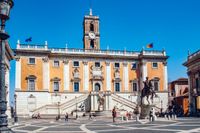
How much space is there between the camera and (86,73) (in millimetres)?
71500

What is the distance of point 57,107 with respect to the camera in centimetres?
6544

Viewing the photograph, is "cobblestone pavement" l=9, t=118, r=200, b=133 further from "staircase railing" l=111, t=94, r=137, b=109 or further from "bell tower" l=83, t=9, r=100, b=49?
"bell tower" l=83, t=9, r=100, b=49

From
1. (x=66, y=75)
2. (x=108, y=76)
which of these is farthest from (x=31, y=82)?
(x=108, y=76)

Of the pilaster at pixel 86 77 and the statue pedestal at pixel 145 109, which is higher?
the pilaster at pixel 86 77

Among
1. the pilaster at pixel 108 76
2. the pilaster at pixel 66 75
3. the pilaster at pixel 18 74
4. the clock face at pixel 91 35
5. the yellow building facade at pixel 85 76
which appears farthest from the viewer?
the clock face at pixel 91 35

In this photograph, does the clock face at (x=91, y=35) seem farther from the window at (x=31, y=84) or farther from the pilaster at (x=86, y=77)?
the window at (x=31, y=84)

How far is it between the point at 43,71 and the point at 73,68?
6.57m

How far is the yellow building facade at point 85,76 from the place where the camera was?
6644cm

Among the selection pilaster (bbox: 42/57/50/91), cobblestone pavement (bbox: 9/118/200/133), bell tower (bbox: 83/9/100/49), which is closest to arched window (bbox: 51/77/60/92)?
pilaster (bbox: 42/57/50/91)

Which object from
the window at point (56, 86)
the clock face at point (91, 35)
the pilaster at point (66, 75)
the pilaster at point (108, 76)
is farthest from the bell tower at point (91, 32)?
the window at point (56, 86)

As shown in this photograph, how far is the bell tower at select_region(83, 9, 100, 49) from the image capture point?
7838cm

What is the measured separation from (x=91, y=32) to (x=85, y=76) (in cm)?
1295

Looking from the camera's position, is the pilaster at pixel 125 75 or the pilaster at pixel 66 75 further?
the pilaster at pixel 125 75

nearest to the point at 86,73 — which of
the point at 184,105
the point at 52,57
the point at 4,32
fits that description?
the point at 52,57
